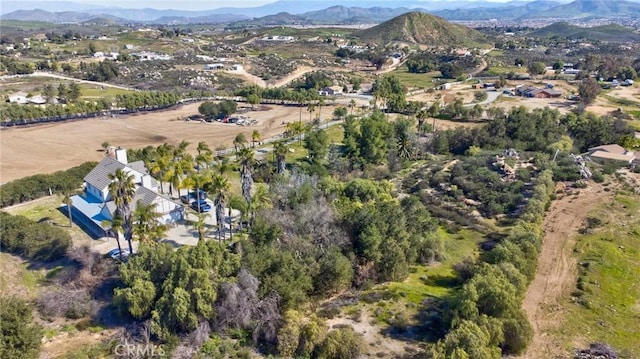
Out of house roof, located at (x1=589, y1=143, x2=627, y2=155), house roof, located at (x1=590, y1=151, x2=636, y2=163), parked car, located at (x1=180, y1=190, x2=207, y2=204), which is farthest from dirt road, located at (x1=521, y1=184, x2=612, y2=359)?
parked car, located at (x1=180, y1=190, x2=207, y2=204)

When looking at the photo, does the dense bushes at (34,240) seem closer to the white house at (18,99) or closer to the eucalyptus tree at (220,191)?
the eucalyptus tree at (220,191)

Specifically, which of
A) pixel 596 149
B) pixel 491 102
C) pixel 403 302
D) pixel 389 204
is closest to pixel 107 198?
pixel 389 204

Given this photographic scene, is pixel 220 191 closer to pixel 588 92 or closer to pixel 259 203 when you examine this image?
pixel 259 203

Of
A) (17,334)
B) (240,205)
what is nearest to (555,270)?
(240,205)

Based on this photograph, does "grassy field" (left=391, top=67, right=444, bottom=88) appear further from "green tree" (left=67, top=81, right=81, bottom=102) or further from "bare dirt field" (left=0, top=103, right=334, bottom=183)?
"green tree" (left=67, top=81, right=81, bottom=102)

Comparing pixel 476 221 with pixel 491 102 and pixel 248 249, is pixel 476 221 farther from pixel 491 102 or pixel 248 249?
pixel 491 102

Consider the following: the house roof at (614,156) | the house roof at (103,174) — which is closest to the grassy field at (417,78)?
the house roof at (614,156)
